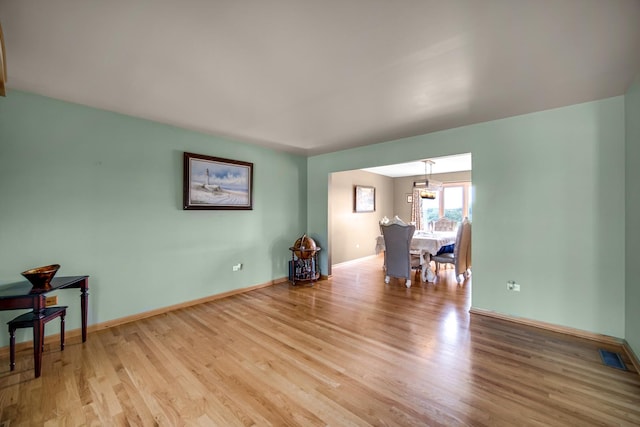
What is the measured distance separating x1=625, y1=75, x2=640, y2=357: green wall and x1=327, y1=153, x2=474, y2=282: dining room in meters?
2.69

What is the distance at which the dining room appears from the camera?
6.09 metres

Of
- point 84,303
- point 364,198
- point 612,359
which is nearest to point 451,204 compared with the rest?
point 364,198

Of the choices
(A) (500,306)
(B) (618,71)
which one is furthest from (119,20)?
(A) (500,306)

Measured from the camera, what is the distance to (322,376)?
201cm

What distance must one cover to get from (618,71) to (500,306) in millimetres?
2501

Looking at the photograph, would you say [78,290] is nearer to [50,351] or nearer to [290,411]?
[50,351]

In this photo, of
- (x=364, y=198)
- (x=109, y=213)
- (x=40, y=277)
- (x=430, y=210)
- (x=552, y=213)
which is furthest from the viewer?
(x=430, y=210)

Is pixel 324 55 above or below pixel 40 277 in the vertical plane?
above

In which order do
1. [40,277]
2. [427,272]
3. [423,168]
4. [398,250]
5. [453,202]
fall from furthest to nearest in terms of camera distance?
[453,202], [423,168], [427,272], [398,250], [40,277]

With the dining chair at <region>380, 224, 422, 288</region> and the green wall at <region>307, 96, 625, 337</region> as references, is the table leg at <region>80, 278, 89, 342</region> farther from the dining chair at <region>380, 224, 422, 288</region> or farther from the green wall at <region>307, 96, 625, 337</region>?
the green wall at <region>307, 96, 625, 337</region>

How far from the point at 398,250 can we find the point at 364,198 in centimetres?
278

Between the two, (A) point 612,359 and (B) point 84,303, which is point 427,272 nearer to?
(A) point 612,359

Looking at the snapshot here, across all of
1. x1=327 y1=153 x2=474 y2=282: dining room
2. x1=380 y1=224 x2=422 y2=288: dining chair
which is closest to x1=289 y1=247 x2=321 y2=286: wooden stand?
x1=327 y1=153 x2=474 y2=282: dining room

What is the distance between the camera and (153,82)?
7.42ft
